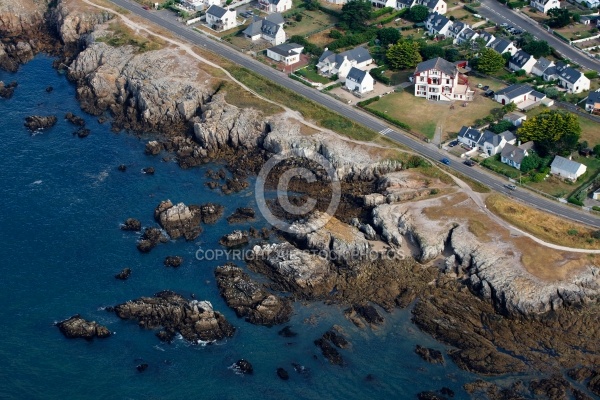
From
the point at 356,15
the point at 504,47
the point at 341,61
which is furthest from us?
the point at 356,15

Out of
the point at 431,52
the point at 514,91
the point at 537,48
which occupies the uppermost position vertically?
the point at 537,48

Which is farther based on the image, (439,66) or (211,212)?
(439,66)

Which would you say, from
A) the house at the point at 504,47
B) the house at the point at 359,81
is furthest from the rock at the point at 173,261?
the house at the point at 504,47

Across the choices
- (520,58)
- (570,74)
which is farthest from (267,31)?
Result: (570,74)

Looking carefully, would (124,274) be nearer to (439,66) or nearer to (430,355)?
(430,355)

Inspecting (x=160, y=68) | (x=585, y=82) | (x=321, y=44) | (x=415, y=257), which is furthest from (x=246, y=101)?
(x=585, y=82)

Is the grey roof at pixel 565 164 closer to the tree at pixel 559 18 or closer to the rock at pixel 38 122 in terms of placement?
the tree at pixel 559 18
